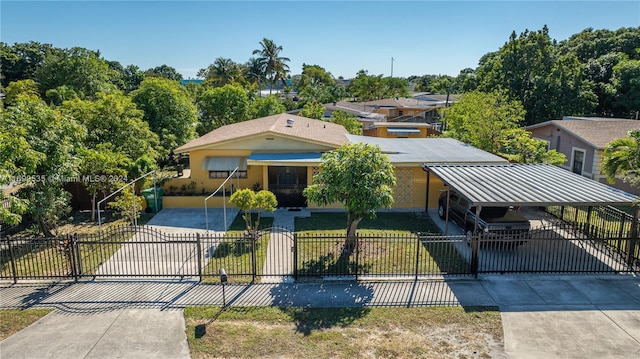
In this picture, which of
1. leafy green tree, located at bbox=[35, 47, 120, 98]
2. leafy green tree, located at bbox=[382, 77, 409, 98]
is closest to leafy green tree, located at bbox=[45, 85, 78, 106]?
leafy green tree, located at bbox=[35, 47, 120, 98]

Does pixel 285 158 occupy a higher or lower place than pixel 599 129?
lower

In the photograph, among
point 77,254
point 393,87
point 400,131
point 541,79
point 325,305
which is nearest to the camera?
point 325,305

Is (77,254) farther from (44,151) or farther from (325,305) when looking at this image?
(325,305)

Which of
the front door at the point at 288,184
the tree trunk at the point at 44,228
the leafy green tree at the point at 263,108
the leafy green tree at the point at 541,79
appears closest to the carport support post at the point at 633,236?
the front door at the point at 288,184

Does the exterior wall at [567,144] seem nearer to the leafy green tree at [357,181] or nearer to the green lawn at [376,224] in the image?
the green lawn at [376,224]

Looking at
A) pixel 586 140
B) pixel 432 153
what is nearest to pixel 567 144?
pixel 586 140

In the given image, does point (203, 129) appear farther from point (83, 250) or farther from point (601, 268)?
point (601, 268)

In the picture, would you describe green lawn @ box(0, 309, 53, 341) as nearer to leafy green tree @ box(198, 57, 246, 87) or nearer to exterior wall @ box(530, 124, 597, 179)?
exterior wall @ box(530, 124, 597, 179)
